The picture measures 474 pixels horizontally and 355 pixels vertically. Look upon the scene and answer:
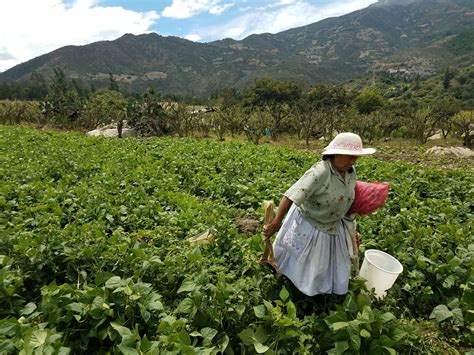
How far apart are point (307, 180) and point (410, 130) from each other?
17589 millimetres

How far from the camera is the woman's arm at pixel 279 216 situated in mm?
2793

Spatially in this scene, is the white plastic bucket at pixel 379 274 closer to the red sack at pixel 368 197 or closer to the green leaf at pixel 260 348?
the red sack at pixel 368 197

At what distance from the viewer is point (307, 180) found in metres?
2.69

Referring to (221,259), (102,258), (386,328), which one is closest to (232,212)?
(221,259)

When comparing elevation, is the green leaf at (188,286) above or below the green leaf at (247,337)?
above

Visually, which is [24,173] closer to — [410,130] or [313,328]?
[313,328]

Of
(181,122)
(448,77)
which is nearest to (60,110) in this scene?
(181,122)

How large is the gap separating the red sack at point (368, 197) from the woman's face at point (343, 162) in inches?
12.9

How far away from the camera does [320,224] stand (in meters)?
2.89

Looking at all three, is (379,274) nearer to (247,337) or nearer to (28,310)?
(247,337)

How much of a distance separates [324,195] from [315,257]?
0.59 m

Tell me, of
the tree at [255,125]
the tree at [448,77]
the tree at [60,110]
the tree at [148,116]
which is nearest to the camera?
the tree at [255,125]

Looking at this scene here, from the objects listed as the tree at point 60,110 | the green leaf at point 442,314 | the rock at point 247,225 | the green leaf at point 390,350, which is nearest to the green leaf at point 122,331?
the green leaf at point 390,350

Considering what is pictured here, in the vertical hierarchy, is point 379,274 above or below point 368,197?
below
